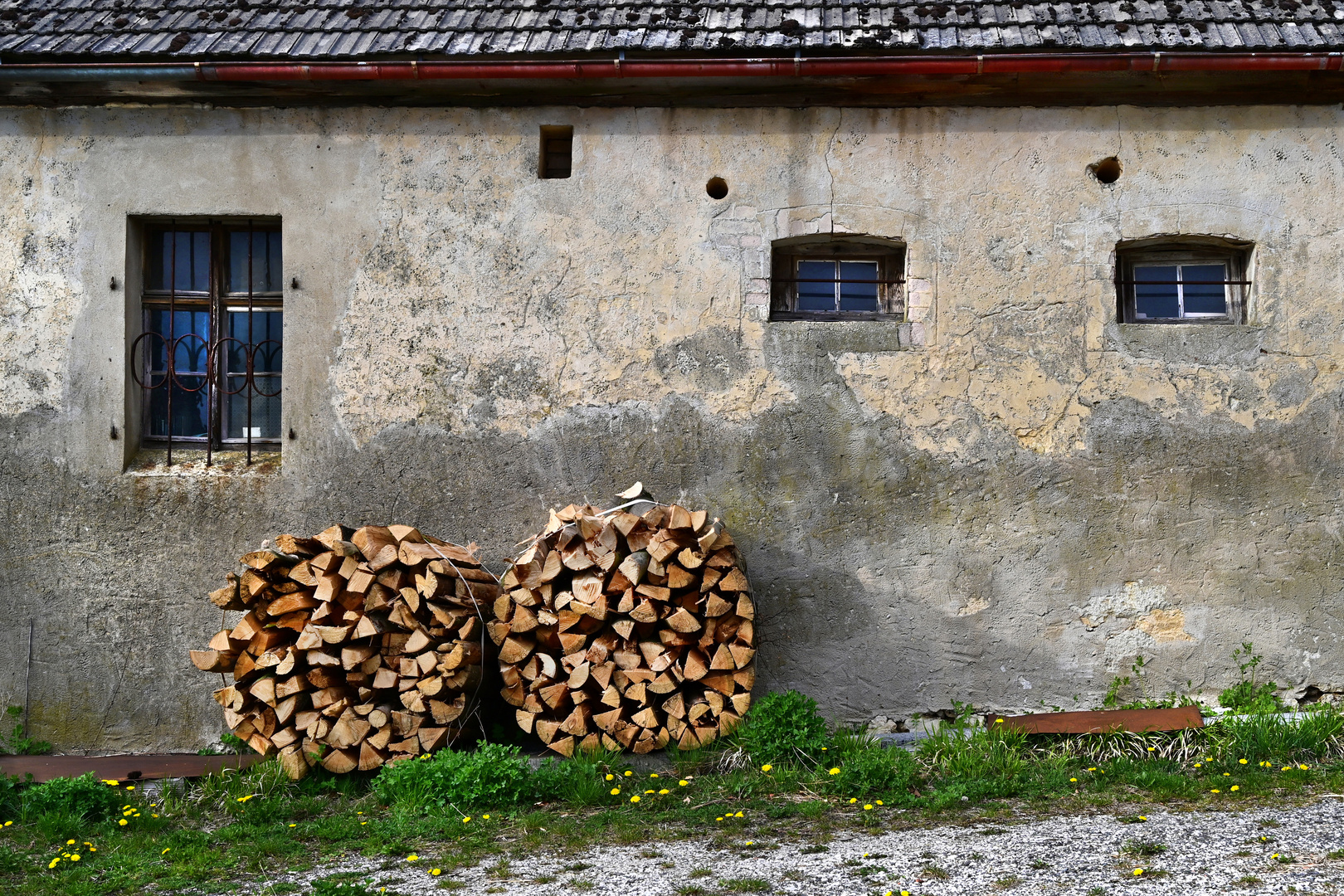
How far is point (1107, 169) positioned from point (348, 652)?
449 centimetres

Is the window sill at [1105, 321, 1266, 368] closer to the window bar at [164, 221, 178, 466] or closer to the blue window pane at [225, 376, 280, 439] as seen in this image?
the blue window pane at [225, 376, 280, 439]

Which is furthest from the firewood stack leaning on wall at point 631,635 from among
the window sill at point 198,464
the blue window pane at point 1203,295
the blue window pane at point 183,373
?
the blue window pane at point 1203,295

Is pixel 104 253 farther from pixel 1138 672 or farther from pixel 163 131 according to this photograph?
pixel 1138 672

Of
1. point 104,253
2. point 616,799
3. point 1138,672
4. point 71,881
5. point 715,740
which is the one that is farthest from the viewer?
point 104,253

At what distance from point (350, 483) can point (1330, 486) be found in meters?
5.03

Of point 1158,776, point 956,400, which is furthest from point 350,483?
point 1158,776

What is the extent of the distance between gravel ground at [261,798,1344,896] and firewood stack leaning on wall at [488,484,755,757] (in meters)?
0.87

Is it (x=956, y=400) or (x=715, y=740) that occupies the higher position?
(x=956, y=400)

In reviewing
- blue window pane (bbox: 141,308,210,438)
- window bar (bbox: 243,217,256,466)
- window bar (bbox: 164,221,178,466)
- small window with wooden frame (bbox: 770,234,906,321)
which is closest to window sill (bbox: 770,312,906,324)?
small window with wooden frame (bbox: 770,234,906,321)

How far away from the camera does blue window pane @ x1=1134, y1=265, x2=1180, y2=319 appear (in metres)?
5.52

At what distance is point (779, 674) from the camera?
532cm

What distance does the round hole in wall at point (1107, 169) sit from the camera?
17.7 feet

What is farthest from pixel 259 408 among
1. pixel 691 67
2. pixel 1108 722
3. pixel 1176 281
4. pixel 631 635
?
pixel 1176 281

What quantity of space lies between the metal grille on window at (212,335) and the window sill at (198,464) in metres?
0.07
